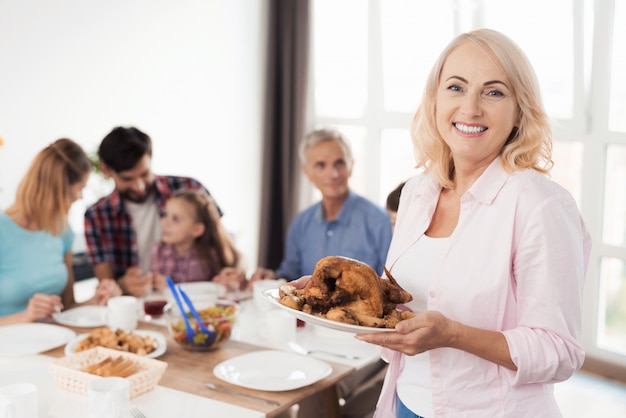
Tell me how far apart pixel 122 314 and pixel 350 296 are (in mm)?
1095

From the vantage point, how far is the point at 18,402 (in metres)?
1.56

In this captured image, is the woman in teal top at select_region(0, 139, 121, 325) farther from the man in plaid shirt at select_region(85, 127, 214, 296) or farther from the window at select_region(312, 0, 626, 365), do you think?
the window at select_region(312, 0, 626, 365)

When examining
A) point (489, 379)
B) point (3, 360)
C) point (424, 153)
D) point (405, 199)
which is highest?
point (424, 153)

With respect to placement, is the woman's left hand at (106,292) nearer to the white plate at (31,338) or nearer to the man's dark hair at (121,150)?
the white plate at (31,338)

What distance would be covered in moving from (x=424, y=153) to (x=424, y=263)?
11.9 inches

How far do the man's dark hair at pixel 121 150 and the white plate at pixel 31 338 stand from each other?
0.92 m

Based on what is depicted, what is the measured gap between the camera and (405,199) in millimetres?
1762

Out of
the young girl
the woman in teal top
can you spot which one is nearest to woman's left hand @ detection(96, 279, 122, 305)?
the woman in teal top

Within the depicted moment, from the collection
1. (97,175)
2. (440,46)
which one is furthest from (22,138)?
(440,46)

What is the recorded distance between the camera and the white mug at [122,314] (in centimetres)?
234

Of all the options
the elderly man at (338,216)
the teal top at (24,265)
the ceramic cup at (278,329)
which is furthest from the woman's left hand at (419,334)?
the teal top at (24,265)

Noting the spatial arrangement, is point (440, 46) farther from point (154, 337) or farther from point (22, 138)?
point (154, 337)

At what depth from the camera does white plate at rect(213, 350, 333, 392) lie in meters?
1.89

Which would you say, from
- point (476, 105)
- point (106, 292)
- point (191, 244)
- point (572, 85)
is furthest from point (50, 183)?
point (572, 85)
